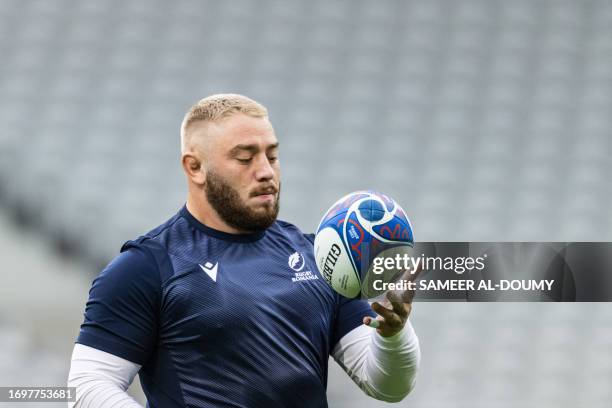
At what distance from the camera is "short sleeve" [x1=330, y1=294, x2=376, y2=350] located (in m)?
1.90

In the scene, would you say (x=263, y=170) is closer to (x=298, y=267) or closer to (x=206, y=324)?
(x=298, y=267)

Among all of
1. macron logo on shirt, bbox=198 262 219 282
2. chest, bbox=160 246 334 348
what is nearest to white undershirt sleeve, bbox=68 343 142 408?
chest, bbox=160 246 334 348

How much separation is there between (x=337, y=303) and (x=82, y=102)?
3172 mm

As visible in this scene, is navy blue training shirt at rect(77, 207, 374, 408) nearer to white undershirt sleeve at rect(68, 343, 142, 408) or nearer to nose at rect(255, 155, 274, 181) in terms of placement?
white undershirt sleeve at rect(68, 343, 142, 408)

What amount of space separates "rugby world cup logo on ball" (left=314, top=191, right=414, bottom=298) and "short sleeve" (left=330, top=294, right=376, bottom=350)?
21cm

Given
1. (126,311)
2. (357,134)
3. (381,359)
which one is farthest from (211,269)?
(357,134)

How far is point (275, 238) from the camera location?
190 cm

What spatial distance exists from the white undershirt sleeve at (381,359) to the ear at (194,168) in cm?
50

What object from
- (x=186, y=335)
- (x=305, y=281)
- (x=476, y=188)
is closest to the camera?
(x=186, y=335)

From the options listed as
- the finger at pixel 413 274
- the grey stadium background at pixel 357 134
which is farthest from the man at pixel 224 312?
the grey stadium background at pixel 357 134

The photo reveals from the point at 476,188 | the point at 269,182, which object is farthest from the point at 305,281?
the point at 476,188

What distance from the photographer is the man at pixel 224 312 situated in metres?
1.66

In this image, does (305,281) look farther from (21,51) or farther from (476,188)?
(21,51)

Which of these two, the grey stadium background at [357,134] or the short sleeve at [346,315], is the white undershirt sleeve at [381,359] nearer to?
the short sleeve at [346,315]
